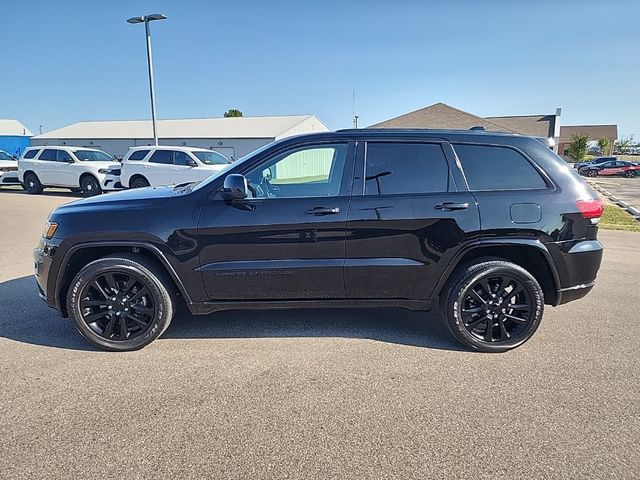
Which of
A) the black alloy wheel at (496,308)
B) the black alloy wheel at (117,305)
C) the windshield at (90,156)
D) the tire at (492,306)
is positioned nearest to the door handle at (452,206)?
the tire at (492,306)

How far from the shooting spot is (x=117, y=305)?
11.6 feet

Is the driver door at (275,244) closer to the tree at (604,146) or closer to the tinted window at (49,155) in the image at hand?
the tinted window at (49,155)

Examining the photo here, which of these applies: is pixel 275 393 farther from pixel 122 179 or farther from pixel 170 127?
pixel 170 127

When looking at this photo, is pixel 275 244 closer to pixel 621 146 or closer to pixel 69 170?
pixel 69 170

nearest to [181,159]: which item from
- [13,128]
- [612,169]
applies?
[612,169]

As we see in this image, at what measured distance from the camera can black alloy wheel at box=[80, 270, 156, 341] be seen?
353 cm

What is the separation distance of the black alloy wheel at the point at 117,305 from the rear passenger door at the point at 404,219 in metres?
1.79

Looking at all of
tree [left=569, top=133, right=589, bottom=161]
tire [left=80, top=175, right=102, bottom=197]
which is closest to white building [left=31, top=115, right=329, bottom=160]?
tire [left=80, top=175, right=102, bottom=197]

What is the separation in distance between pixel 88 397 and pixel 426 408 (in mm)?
2342

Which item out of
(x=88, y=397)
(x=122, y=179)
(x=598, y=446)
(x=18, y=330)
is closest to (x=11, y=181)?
(x=122, y=179)

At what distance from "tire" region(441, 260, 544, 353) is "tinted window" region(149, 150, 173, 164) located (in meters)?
13.0

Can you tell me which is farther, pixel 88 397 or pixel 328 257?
pixel 328 257

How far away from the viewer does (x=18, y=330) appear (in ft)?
12.8

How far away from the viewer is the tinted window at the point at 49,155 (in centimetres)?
1636
